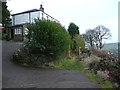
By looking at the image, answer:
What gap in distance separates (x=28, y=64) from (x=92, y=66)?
4.35 m

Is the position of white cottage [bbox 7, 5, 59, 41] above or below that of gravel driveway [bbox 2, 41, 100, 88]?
above

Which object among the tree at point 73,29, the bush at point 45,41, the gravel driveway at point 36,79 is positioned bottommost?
the gravel driveway at point 36,79

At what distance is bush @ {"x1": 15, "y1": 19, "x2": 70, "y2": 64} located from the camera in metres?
19.4

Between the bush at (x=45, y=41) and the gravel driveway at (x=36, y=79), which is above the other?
the bush at (x=45, y=41)

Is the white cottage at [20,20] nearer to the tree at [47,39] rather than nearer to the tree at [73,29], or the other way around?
the tree at [73,29]

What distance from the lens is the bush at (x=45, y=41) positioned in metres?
19.4

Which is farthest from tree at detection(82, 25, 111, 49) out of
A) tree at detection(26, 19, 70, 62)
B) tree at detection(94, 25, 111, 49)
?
tree at detection(26, 19, 70, 62)

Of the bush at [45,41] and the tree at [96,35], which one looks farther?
the tree at [96,35]

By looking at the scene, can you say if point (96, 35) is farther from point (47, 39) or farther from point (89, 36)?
point (47, 39)

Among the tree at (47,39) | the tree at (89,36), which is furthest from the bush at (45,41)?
the tree at (89,36)

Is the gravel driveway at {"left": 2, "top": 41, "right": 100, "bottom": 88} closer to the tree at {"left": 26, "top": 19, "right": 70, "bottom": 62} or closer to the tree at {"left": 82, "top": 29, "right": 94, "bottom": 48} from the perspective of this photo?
the tree at {"left": 26, "top": 19, "right": 70, "bottom": 62}

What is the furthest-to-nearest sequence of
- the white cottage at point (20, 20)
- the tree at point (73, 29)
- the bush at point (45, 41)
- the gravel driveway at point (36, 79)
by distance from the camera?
the white cottage at point (20, 20), the tree at point (73, 29), the bush at point (45, 41), the gravel driveway at point (36, 79)

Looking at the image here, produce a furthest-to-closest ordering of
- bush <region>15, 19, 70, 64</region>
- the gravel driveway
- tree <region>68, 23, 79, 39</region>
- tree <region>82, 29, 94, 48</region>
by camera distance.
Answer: tree <region>82, 29, 94, 48</region>, tree <region>68, 23, 79, 39</region>, bush <region>15, 19, 70, 64</region>, the gravel driveway

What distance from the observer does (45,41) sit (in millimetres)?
19594
